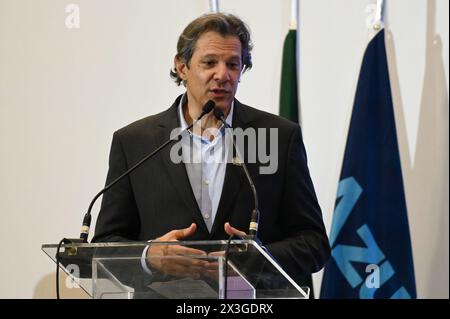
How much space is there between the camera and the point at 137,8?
16.2 feet

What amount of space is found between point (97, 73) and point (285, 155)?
1.97 meters

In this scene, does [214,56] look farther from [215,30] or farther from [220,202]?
[220,202]

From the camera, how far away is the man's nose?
3162mm

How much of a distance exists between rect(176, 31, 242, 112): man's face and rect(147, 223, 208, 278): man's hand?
0.98 m

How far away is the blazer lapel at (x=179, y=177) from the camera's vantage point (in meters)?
3.06

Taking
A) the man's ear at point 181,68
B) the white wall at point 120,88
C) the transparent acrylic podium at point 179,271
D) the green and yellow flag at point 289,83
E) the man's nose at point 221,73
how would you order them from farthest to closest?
the white wall at point 120,88 < the green and yellow flag at point 289,83 < the man's ear at point 181,68 < the man's nose at point 221,73 < the transparent acrylic podium at point 179,271

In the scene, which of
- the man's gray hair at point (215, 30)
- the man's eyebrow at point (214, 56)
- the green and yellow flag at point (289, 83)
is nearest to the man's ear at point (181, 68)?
the man's gray hair at point (215, 30)

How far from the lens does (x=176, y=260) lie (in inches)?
90.0

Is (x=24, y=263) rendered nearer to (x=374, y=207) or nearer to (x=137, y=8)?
(x=137, y=8)

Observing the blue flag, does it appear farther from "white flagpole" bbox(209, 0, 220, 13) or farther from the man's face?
the man's face

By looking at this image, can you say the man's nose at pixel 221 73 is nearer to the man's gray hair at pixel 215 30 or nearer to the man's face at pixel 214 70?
the man's face at pixel 214 70

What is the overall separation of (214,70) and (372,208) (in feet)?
4.86

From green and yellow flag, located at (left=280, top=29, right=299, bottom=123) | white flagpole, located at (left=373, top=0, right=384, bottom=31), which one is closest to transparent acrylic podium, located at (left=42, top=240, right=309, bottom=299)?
green and yellow flag, located at (left=280, top=29, right=299, bottom=123)

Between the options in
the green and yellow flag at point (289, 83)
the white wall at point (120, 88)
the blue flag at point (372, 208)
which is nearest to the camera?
the blue flag at point (372, 208)
